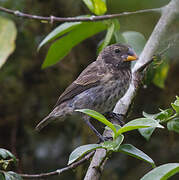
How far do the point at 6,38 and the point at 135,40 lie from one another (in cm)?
116

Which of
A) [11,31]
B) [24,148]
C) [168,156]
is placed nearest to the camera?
[11,31]

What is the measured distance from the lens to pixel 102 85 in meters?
2.75

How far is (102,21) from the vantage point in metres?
2.64

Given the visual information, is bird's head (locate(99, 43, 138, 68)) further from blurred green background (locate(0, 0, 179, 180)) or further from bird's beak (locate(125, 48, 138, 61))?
blurred green background (locate(0, 0, 179, 180))

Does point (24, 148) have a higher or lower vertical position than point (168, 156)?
higher

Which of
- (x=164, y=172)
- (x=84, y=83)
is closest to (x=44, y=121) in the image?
(x=84, y=83)

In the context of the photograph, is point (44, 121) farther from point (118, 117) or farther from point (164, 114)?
point (164, 114)

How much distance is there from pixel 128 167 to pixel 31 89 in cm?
137

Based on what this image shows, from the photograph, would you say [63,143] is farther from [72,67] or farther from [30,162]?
[72,67]

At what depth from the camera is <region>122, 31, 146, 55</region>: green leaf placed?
9.12 feet

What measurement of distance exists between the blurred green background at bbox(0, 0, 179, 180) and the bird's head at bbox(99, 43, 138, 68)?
0.90 meters

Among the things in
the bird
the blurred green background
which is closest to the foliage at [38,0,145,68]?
the bird

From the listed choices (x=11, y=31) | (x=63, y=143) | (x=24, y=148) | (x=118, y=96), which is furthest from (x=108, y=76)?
(x=24, y=148)

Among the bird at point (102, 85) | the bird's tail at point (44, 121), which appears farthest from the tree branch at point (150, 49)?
the bird's tail at point (44, 121)
